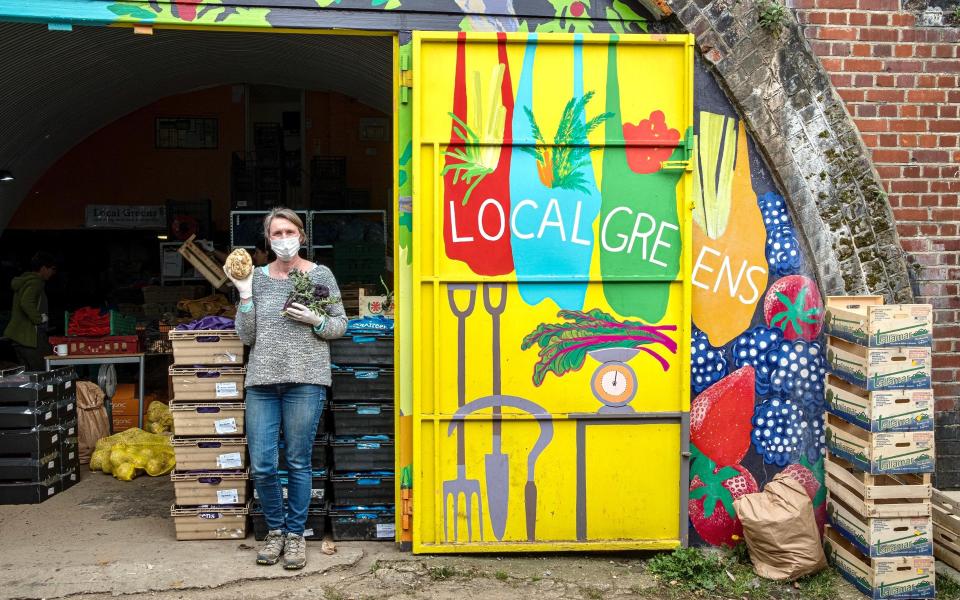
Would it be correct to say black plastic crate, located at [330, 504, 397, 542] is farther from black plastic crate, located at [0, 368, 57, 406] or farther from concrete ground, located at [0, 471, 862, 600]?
black plastic crate, located at [0, 368, 57, 406]

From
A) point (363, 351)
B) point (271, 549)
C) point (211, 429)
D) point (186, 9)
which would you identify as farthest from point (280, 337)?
point (186, 9)

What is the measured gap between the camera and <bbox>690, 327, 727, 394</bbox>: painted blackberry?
5.44 m

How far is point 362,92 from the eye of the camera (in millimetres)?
10719

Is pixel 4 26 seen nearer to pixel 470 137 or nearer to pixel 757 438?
pixel 470 137

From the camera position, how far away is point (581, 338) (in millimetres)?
5285

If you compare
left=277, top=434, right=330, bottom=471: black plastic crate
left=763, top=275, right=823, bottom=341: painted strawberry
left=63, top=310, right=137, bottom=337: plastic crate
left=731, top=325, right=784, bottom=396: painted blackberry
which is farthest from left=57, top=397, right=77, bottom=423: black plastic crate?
left=763, top=275, right=823, bottom=341: painted strawberry

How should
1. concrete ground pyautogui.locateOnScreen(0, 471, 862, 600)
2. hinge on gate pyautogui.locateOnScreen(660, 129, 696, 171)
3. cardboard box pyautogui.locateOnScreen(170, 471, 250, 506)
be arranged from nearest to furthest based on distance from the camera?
concrete ground pyautogui.locateOnScreen(0, 471, 862, 600) → hinge on gate pyautogui.locateOnScreen(660, 129, 696, 171) → cardboard box pyautogui.locateOnScreen(170, 471, 250, 506)

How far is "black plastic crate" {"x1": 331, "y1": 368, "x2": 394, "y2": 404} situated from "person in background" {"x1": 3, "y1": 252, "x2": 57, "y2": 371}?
5.71 m

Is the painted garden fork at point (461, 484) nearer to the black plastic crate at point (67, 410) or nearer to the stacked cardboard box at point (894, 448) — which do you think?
the stacked cardboard box at point (894, 448)

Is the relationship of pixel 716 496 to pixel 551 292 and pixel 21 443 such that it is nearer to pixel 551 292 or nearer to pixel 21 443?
pixel 551 292

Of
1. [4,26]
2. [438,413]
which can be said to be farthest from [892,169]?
[4,26]

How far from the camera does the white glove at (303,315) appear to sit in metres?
4.95

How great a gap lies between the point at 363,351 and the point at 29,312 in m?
5.86

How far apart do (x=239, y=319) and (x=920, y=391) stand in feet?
13.7
